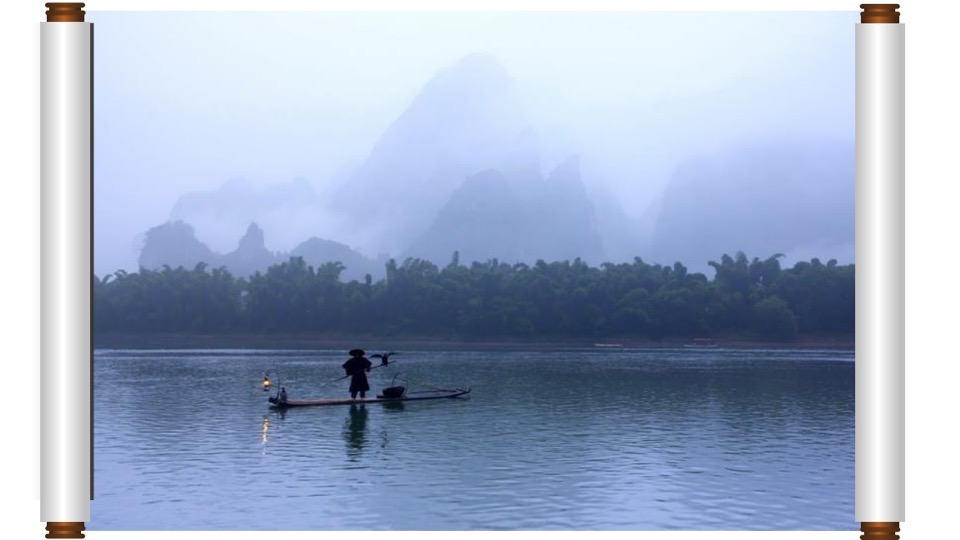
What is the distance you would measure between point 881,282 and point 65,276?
6804 millimetres

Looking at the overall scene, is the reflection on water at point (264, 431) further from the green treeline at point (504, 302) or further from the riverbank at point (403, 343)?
the green treeline at point (504, 302)

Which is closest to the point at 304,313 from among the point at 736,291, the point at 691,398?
the point at 736,291

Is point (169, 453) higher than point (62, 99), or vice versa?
point (62, 99)

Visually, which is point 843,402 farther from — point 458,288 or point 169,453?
point 458,288

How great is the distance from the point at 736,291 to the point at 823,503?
81281 millimetres

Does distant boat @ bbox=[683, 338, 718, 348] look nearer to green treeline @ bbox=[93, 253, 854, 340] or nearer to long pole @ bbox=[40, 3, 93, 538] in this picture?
green treeline @ bbox=[93, 253, 854, 340]

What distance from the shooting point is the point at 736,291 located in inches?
3627

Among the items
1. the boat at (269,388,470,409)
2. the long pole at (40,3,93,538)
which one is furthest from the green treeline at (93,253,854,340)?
the long pole at (40,3,93,538)

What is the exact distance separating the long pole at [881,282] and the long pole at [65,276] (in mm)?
6485

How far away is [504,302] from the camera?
8712cm

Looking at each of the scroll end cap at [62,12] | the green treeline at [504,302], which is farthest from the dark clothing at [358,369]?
the green treeline at [504,302]

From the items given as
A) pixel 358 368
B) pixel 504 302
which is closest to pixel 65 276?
pixel 358 368

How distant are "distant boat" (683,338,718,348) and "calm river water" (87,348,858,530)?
49.7 m

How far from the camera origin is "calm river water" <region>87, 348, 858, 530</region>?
11820mm
